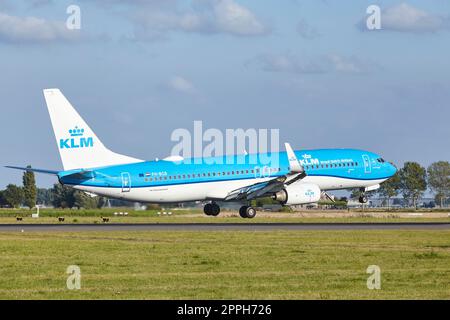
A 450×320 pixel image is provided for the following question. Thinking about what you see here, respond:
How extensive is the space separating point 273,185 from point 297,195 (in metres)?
2.14

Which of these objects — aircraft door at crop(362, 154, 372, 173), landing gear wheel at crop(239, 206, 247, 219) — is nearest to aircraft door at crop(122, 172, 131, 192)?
landing gear wheel at crop(239, 206, 247, 219)

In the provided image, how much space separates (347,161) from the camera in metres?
82.9

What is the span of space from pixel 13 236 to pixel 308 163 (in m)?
32.6

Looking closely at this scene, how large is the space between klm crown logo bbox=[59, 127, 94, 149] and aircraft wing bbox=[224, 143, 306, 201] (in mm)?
13436

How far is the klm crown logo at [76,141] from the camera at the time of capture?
237ft

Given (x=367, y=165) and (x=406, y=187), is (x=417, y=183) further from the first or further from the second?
(x=367, y=165)

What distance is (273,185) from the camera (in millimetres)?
77938

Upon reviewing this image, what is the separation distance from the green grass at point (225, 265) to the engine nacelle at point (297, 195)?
73.3 ft

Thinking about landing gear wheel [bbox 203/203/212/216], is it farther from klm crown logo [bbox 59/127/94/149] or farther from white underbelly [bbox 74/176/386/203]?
klm crown logo [bbox 59/127/94/149]

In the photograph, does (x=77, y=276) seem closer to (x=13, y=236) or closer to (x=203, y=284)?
(x=203, y=284)

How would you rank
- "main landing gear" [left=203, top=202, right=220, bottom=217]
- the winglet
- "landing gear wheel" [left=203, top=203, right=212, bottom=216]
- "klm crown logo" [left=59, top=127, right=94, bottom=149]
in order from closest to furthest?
"klm crown logo" [left=59, top=127, right=94, bottom=149]
the winglet
"main landing gear" [left=203, top=202, right=220, bottom=217]
"landing gear wheel" [left=203, top=203, right=212, bottom=216]

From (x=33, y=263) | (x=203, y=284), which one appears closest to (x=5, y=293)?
(x=203, y=284)

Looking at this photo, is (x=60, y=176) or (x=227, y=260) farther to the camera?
(x=60, y=176)

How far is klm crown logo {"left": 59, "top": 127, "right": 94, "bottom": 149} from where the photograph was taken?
72.3 meters
